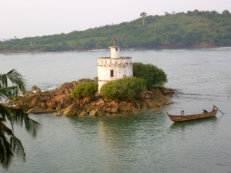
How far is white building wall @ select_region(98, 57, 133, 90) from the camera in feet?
147

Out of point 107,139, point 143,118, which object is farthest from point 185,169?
point 143,118

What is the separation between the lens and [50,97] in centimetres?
4688

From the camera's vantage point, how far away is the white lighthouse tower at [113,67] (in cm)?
4478

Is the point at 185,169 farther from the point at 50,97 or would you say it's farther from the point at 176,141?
the point at 50,97

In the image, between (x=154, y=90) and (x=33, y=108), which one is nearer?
(x=33, y=108)

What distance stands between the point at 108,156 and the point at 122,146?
8.02ft

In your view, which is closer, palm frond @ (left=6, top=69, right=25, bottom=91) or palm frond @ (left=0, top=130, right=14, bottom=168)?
palm frond @ (left=0, top=130, right=14, bottom=168)

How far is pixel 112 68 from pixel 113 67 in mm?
166

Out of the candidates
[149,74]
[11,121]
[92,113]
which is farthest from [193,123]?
[11,121]

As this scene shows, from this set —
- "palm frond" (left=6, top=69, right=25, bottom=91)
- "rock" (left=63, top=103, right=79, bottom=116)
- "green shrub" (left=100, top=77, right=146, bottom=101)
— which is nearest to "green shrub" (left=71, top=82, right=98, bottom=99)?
"green shrub" (left=100, top=77, right=146, bottom=101)

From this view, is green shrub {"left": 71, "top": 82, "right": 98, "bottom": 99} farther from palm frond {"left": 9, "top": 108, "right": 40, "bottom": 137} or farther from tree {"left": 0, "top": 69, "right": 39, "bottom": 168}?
palm frond {"left": 9, "top": 108, "right": 40, "bottom": 137}

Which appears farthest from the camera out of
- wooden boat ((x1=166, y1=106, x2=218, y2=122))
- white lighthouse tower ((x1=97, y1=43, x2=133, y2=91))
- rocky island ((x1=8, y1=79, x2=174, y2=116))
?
white lighthouse tower ((x1=97, y1=43, x2=133, y2=91))

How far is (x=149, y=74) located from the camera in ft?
168

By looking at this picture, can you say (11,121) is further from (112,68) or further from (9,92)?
(112,68)
